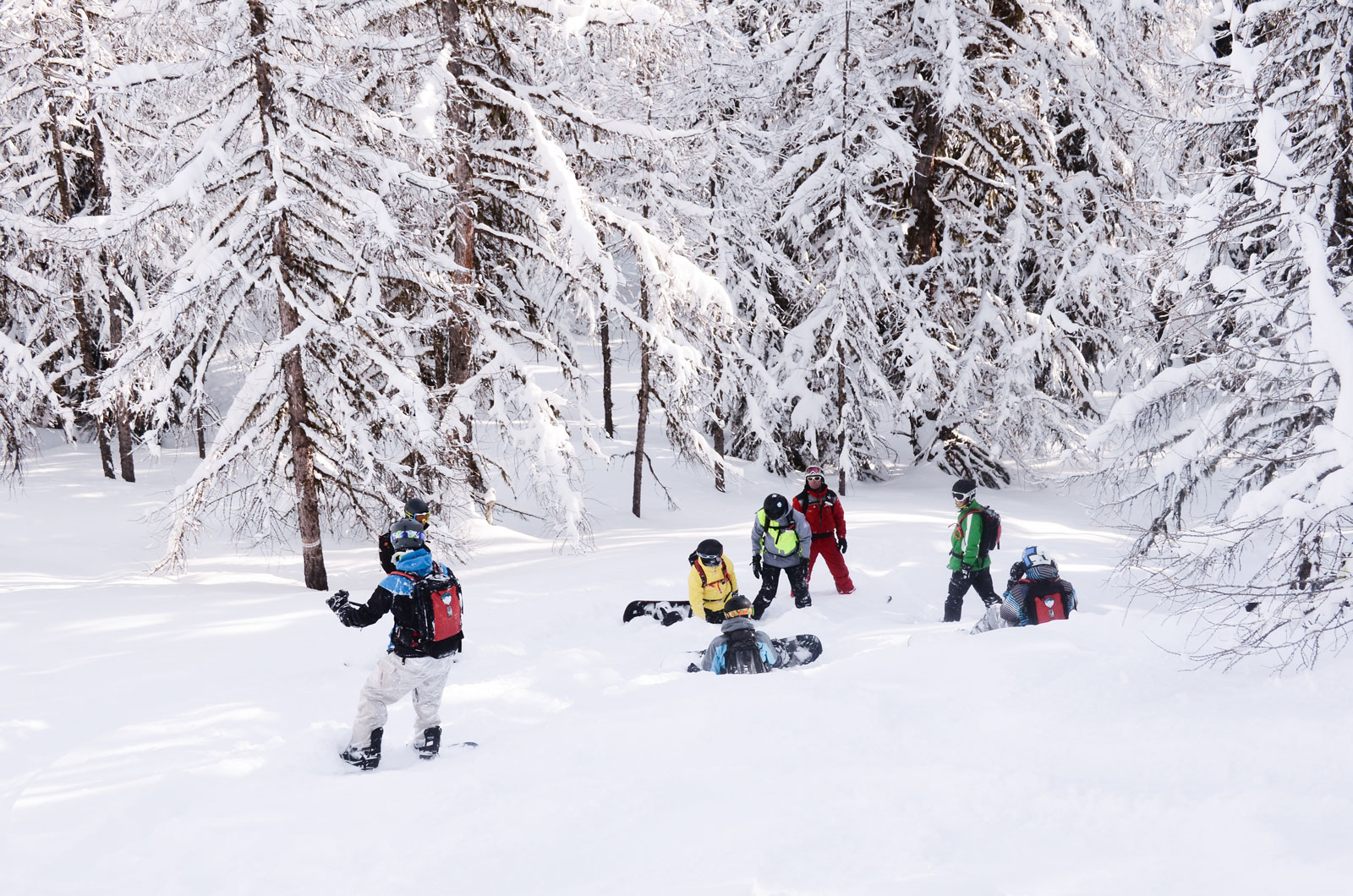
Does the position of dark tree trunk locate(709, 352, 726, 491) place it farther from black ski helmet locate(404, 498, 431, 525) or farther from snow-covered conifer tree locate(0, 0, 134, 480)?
snow-covered conifer tree locate(0, 0, 134, 480)

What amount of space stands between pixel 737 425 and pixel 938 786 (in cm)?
1647

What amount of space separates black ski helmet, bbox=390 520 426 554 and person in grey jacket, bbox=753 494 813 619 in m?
4.67

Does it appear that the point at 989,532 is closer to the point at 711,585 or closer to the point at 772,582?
the point at 772,582

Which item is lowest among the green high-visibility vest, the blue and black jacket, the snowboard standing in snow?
the snowboard standing in snow

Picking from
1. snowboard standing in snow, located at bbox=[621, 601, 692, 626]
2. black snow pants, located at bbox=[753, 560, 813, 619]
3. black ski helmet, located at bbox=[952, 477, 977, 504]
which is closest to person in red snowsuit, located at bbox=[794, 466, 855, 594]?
black snow pants, located at bbox=[753, 560, 813, 619]

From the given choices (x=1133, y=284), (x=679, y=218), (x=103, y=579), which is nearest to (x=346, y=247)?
(x=103, y=579)

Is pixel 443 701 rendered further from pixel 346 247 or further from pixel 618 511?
pixel 618 511

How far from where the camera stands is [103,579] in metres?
10.6

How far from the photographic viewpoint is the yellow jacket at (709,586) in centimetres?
902

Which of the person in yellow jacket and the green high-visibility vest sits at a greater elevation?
the green high-visibility vest

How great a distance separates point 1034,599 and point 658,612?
3.82 metres

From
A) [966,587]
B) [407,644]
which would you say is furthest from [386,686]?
[966,587]

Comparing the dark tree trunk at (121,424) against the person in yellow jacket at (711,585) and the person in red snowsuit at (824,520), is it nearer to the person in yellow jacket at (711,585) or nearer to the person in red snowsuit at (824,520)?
the person in yellow jacket at (711,585)

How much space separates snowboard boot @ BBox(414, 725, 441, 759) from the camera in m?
5.89
